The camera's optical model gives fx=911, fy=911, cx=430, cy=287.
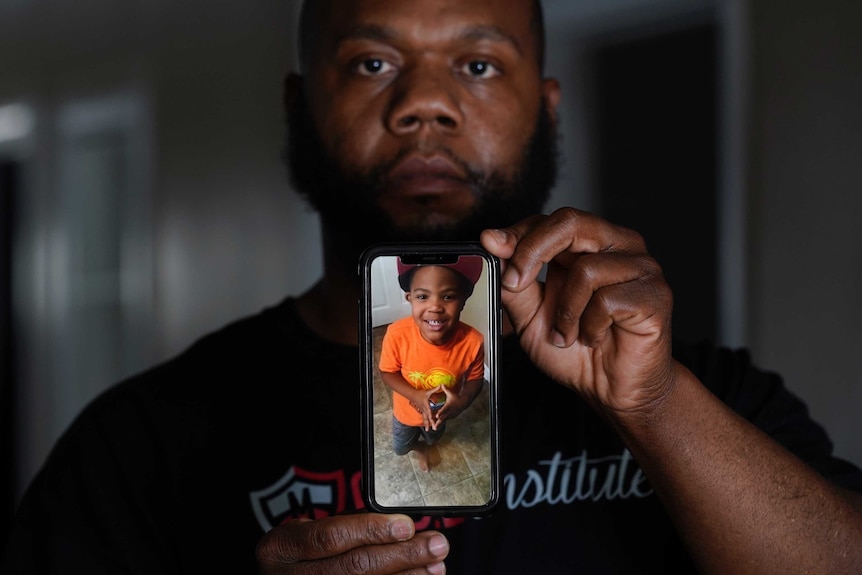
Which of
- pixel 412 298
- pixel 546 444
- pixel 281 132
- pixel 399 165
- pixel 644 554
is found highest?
pixel 281 132

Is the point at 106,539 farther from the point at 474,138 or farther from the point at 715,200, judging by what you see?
the point at 715,200

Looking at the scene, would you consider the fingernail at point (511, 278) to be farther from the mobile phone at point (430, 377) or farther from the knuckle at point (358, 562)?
the knuckle at point (358, 562)

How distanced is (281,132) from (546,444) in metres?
A: 2.00

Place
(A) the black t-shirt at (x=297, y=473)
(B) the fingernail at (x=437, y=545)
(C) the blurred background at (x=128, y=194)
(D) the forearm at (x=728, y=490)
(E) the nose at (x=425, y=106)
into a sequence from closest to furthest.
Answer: (B) the fingernail at (x=437, y=545) < (D) the forearm at (x=728, y=490) < (A) the black t-shirt at (x=297, y=473) < (E) the nose at (x=425, y=106) < (C) the blurred background at (x=128, y=194)

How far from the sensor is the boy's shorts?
717 millimetres

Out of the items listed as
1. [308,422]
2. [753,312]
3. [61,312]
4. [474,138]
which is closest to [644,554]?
[308,422]

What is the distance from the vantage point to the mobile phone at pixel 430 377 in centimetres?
72

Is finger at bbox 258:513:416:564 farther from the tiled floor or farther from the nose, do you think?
the nose

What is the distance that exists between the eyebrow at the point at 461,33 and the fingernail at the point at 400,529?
69 cm

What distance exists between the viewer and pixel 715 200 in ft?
6.87

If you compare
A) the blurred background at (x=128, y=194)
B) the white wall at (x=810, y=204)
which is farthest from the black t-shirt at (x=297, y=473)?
the blurred background at (x=128, y=194)

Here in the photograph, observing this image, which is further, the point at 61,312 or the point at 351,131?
the point at 61,312

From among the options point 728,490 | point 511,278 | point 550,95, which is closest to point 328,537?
point 511,278

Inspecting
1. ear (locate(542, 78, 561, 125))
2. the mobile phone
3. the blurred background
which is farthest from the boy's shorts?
the blurred background
